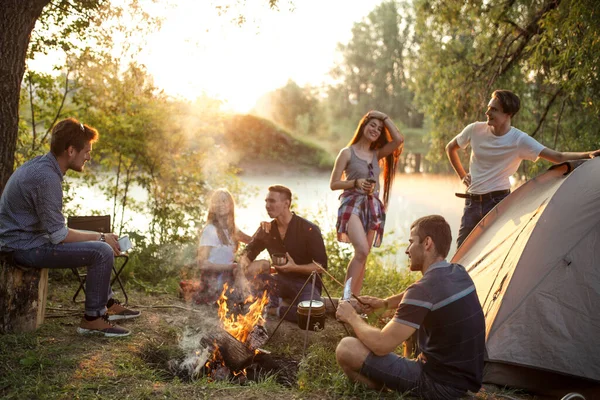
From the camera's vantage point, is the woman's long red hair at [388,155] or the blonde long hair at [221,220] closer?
the woman's long red hair at [388,155]

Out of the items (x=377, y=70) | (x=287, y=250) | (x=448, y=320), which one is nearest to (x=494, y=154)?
(x=287, y=250)

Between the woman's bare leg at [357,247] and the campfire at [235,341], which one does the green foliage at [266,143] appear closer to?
the woman's bare leg at [357,247]

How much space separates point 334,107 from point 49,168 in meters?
32.1

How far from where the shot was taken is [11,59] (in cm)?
395

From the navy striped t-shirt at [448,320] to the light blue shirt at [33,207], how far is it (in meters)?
2.54

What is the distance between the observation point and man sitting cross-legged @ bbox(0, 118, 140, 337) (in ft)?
11.5

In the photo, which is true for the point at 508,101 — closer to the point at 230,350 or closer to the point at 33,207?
the point at 230,350

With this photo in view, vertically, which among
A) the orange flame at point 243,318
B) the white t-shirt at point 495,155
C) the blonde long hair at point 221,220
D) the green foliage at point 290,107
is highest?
the green foliage at point 290,107

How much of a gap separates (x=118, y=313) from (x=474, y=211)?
10.9 feet

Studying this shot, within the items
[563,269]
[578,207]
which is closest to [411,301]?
[563,269]

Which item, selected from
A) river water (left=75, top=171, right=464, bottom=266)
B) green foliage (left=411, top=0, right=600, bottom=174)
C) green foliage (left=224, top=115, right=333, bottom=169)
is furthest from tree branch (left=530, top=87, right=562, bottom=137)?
green foliage (left=224, top=115, right=333, bottom=169)

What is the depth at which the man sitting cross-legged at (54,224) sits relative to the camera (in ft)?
11.5

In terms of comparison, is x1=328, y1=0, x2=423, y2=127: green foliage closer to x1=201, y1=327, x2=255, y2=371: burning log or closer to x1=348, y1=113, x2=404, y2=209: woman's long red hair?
x1=348, y1=113, x2=404, y2=209: woman's long red hair

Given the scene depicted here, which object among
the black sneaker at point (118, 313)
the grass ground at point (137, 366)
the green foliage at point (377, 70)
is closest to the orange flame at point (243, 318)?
the grass ground at point (137, 366)
